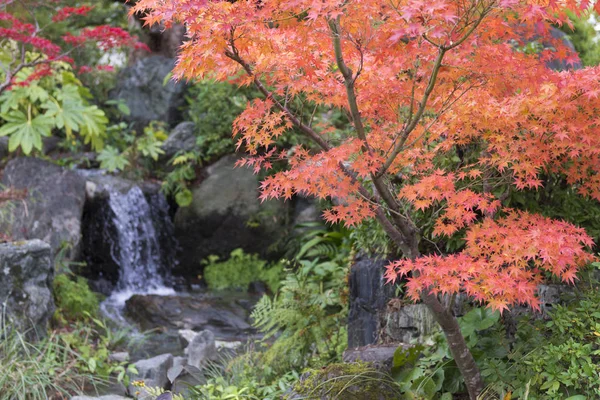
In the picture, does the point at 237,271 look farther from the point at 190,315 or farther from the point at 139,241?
the point at 190,315

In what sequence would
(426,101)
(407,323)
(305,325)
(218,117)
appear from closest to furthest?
(426,101) → (407,323) → (305,325) → (218,117)

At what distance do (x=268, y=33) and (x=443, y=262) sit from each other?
1.31 metres

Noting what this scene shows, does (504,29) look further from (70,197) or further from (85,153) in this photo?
Answer: (85,153)

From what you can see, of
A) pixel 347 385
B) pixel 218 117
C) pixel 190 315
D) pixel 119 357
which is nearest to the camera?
pixel 347 385

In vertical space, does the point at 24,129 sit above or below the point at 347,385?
below

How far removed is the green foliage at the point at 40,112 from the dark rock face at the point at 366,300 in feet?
17.6

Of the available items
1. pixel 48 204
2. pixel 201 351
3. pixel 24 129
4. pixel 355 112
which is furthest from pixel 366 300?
pixel 24 129

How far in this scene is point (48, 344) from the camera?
4992 millimetres

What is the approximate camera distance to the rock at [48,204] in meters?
7.26

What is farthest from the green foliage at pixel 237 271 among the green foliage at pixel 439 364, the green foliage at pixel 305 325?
the green foliage at pixel 439 364

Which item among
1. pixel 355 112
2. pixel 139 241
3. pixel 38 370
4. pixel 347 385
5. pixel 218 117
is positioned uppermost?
pixel 355 112

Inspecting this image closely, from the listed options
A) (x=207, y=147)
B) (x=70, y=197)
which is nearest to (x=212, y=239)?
(x=207, y=147)

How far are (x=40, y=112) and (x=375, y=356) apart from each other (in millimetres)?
7185

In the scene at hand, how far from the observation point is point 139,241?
29.7ft
